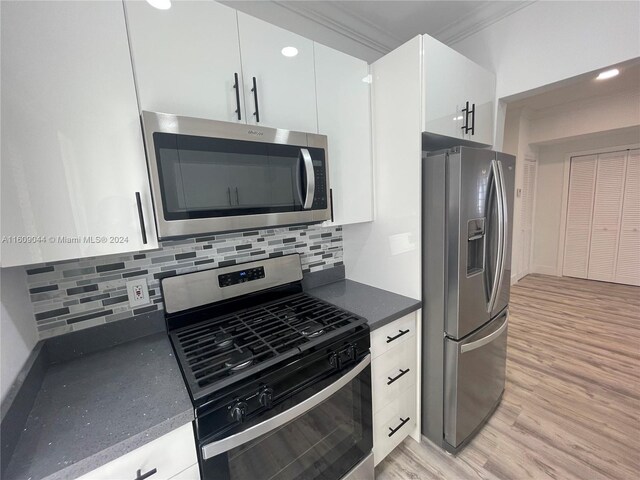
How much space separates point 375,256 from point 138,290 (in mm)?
1305

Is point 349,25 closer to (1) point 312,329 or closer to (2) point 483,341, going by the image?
(1) point 312,329

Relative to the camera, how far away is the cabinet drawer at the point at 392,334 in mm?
1345

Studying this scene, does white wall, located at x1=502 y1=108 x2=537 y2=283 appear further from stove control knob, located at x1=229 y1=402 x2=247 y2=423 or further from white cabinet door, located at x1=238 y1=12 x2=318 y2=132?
stove control knob, located at x1=229 y1=402 x2=247 y2=423

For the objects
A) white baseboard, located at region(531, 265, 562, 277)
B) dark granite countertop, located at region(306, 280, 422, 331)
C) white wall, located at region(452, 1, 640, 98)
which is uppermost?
white wall, located at region(452, 1, 640, 98)

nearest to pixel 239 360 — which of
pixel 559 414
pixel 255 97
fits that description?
pixel 255 97

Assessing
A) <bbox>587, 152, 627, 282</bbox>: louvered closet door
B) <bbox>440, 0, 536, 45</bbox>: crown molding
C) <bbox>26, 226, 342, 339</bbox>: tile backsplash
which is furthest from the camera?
<bbox>587, 152, 627, 282</bbox>: louvered closet door

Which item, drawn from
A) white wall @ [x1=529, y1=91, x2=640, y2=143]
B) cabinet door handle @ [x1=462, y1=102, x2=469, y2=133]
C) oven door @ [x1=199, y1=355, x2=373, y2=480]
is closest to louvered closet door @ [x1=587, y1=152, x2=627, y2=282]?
white wall @ [x1=529, y1=91, x2=640, y2=143]

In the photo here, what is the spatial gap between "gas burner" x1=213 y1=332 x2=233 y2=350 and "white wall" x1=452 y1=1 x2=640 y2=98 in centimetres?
228

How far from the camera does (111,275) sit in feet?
3.90

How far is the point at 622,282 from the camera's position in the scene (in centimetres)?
420

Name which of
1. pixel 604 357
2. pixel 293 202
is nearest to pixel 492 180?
pixel 293 202

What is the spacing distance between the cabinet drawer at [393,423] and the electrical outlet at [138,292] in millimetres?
1278

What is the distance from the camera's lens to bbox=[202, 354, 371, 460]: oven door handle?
0.83m

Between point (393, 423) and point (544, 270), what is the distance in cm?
506
